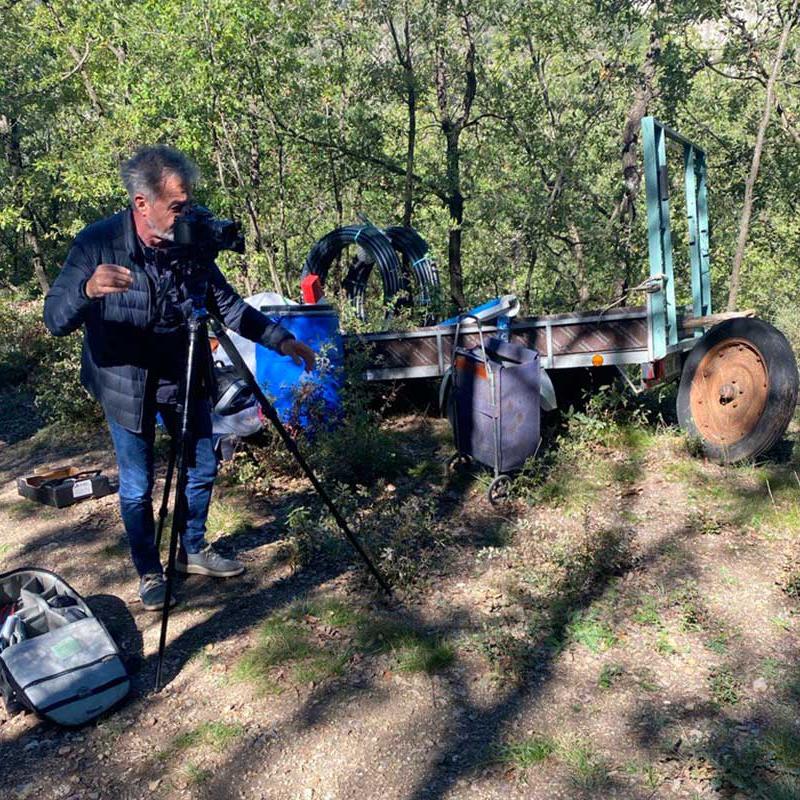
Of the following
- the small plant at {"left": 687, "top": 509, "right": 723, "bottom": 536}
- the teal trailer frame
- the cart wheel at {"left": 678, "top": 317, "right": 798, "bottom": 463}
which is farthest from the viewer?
the teal trailer frame

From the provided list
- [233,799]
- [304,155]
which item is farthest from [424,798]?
[304,155]

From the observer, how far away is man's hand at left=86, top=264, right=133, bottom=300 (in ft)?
9.64

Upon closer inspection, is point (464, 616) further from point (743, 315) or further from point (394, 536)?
point (743, 315)

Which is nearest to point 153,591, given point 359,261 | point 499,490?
point 499,490

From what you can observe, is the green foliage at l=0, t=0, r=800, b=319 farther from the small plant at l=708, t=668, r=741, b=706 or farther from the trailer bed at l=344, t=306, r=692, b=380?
the small plant at l=708, t=668, r=741, b=706

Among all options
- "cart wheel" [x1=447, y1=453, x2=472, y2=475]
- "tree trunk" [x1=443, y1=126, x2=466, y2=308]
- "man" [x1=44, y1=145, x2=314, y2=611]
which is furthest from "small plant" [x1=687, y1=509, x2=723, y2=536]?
"tree trunk" [x1=443, y1=126, x2=466, y2=308]

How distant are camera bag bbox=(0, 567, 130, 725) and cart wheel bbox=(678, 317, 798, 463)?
4.10m

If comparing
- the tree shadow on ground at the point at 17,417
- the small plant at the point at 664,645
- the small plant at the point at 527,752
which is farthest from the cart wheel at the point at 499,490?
the tree shadow on ground at the point at 17,417

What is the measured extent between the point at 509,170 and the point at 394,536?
11.4 m

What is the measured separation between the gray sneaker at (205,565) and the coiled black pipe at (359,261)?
3.87 m

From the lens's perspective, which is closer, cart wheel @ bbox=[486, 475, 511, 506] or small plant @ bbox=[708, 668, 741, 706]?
small plant @ bbox=[708, 668, 741, 706]

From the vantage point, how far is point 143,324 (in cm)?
351

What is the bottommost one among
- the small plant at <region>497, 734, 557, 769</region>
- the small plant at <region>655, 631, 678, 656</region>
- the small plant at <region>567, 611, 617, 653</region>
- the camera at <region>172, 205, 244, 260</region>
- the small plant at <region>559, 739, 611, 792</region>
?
the small plant at <region>559, 739, 611, 792</region>

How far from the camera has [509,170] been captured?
14.5m
